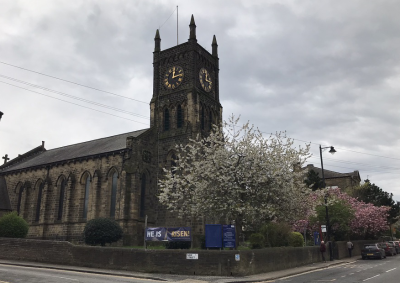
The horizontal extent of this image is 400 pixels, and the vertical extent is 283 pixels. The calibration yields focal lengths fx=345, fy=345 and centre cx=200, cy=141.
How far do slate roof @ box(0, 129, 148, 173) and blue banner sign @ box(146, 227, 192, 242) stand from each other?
16488 millimetres

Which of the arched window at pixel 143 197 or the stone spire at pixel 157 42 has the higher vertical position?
the stone spire at pixel 157 42

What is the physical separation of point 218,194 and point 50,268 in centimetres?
1169

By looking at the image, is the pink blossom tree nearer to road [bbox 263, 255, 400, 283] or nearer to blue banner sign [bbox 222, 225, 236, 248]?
road [bbox 263, 255, 400, 283]

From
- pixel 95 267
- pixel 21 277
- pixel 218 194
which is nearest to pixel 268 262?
pixel 218 194

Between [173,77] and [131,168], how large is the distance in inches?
518

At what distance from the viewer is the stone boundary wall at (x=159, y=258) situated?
1842 cm

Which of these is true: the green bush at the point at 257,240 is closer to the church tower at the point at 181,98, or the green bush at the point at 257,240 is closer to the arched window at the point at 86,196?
the church tower at the point at 181,98

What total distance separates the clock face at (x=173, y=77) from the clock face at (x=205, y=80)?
2.49 meters

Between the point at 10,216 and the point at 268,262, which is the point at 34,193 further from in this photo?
the point at 268,262

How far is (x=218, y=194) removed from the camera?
24.1 meters

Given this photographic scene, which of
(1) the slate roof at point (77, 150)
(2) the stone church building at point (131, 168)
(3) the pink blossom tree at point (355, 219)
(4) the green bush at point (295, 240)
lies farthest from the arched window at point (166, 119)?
(4) the green bush at point (295, 240)

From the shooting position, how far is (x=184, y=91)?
131 feet

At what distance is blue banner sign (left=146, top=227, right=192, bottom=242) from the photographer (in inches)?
830

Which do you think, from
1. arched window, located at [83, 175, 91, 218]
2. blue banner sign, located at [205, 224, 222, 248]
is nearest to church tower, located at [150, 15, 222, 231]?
arched window, located at [83, 175, 91, 218]
